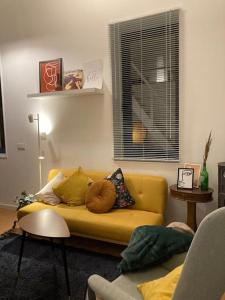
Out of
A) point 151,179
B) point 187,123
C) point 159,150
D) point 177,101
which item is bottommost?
point 151,179

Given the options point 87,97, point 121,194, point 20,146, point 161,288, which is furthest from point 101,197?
point 20,146

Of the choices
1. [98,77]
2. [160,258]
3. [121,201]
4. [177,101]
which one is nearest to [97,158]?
[121,201]

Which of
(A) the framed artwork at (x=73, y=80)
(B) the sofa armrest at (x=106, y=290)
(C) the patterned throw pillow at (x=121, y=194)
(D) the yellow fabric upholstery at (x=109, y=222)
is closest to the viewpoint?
(B) the sofa armrest at (x=106, y=290)

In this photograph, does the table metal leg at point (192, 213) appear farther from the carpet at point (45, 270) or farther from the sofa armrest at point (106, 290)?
the sofa armrest at point (106, 290)

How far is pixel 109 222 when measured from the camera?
2.60 m

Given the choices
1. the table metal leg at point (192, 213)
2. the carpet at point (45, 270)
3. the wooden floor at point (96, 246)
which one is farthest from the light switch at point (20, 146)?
the table metal leg at point (192, 213)

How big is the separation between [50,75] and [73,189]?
1.68m

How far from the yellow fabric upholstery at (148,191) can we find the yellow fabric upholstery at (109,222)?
0.10 m

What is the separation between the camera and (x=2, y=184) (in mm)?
4402

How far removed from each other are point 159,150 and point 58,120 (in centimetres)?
155

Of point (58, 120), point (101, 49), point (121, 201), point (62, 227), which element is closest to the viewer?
point (62, 227)

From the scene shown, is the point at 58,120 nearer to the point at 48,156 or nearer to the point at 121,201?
the point at 48,156

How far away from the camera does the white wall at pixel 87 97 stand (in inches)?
111

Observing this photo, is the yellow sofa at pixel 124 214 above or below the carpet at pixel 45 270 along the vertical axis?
above
